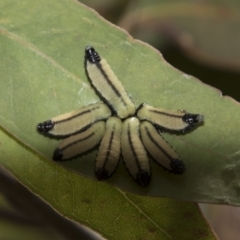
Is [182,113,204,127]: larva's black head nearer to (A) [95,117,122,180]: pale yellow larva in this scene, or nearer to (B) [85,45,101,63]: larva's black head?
(A) [95,117,122,180]: pale yellow larva

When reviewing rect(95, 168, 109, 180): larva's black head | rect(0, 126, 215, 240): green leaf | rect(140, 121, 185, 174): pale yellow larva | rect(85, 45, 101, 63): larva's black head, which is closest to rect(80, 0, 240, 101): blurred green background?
rect(140, 121, 185, 174): pale yellow larva

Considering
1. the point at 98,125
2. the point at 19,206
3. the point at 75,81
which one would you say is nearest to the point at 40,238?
the point at 19,206

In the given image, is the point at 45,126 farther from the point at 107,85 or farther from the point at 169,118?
the point at 169,118

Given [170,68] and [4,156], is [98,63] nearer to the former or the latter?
[170,68]

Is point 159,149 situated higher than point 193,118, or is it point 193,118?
point 193,118

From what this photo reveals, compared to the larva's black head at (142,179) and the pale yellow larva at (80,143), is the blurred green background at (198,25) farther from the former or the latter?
the larva's black head at (142,179)

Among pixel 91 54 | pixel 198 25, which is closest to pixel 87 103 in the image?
pixel 91 54
